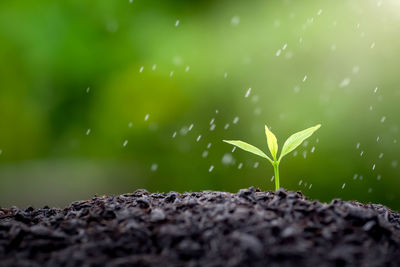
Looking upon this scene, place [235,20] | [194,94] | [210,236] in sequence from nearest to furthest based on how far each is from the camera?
[210,236], [194,94], [235,20]

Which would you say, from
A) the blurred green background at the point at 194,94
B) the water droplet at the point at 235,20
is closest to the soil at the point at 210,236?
the blurred green background at the point at 194,94

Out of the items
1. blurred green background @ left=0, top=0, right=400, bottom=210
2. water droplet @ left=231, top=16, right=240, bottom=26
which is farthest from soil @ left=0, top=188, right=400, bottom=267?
water droplet @ left=231, top=16, right=240, bottom=26

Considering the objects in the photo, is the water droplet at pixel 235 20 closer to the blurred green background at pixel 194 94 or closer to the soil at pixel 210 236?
the blurred green background at pixel 194 94

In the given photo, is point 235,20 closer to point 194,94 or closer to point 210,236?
point 194,94

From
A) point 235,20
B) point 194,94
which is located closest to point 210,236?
point 194,94

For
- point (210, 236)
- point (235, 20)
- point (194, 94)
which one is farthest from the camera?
point (235, 20)

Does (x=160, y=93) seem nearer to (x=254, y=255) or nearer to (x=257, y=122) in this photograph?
(x=257, y=122)
